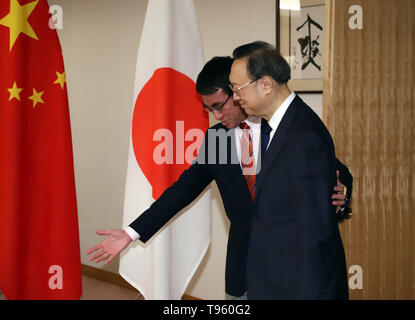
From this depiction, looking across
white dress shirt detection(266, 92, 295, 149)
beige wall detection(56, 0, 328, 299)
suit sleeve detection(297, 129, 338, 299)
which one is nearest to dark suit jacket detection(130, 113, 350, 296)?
white dress shirt detection(266, 92, 295, 149)

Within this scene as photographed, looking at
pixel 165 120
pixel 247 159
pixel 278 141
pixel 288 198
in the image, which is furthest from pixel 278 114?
pixel 165 120

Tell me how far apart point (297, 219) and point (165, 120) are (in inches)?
52.4

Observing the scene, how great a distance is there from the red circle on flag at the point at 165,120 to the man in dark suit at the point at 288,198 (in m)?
1.03

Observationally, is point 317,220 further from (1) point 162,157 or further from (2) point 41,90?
(2) point 41,90

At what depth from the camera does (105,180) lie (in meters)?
3.91

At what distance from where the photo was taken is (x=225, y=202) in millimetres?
1782

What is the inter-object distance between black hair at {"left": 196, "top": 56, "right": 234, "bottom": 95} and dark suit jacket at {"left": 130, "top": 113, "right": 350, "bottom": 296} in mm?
190

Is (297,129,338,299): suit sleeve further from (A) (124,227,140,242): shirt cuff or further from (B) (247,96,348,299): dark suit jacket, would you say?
(A) (124,227,140,242): shirt cuff

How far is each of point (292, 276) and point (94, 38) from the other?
129 inches

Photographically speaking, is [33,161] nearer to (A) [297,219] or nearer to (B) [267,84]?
(B) [267,84]

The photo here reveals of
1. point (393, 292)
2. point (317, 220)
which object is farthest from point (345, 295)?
point (393, 292)

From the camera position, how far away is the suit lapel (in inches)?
48.0

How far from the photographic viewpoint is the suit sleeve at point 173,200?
1.82m

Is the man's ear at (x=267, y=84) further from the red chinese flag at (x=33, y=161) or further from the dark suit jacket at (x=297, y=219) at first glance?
the red chinese flag at (x=33, y=161)
